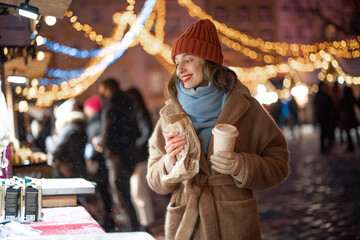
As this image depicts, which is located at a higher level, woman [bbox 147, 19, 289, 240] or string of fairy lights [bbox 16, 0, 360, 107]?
string of fairy lights [bbox 16, 0, 360, 107]

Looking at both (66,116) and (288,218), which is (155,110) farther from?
(288,218)

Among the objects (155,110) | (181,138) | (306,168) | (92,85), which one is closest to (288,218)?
(306,168)

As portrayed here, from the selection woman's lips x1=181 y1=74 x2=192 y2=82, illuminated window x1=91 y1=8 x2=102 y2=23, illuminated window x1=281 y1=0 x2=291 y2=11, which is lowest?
A: woman's lips x1=181 y1=74 x2=192 y2=82

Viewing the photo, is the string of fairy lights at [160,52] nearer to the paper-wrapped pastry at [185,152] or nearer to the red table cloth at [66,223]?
the red table cloth at [66,223]

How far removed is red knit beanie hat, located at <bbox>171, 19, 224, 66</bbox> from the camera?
1.85 m

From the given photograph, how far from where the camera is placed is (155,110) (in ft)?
12.7

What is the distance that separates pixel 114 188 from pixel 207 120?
1.94 meters

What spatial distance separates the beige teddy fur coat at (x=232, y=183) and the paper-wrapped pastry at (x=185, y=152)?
6 centimetres

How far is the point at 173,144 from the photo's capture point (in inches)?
68.2

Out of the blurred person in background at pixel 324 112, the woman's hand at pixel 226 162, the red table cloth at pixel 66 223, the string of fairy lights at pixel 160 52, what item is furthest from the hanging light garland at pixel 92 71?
the blurred person in background at pixel 324 112

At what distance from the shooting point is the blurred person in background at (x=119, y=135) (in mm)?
3521

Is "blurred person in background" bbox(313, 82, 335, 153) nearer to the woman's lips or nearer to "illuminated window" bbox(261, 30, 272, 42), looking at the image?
"illuminated window" bbox(261, 30, 272, 42)

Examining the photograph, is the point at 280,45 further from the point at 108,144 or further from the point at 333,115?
the point at 108,144

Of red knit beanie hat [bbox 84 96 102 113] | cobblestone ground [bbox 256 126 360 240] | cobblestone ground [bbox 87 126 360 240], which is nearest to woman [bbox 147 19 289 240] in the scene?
red knit beanie hat [bbox 84 96 102 113]
